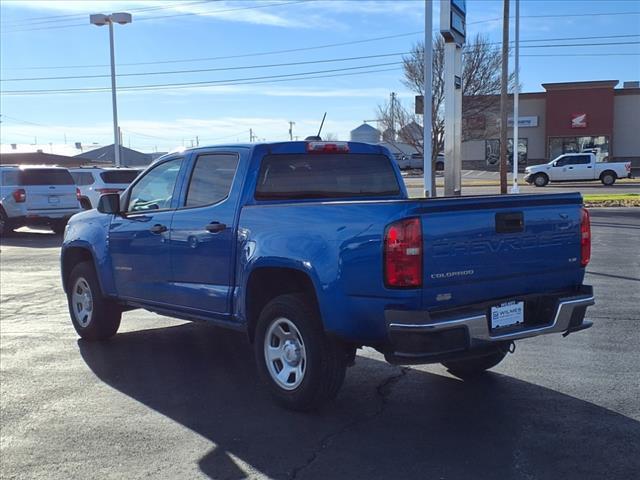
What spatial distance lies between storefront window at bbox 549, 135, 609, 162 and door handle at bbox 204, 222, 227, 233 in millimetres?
51790

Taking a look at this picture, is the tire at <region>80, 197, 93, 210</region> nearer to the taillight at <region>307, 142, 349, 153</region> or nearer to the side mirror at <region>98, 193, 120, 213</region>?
the side mirror at <region>98, 193, 120, 213</region>

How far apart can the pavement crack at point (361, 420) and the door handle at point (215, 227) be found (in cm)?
182

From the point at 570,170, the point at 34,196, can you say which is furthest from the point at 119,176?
the point at 570,170

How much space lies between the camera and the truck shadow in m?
4.11

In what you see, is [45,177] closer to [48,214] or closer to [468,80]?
[48,214]

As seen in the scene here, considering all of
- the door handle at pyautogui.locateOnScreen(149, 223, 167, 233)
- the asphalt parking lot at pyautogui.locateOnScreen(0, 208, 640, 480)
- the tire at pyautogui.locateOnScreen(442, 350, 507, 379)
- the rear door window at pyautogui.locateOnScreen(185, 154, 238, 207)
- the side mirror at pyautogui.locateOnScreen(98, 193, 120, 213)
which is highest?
the rear door window at pyautogui.locateOnScreen(185, 154, 238, 207)

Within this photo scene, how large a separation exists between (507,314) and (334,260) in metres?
1.25

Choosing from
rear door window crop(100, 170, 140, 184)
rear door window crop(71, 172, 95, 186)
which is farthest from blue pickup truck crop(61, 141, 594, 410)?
rear door window crop(71, 172, 95, 186)

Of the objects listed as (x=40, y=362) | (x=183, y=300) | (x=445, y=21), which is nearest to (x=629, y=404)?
(x=183, y=300)

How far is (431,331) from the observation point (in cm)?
422

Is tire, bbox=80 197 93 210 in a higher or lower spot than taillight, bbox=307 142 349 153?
lower

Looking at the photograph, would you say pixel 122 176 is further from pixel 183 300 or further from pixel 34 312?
pixel 183 300

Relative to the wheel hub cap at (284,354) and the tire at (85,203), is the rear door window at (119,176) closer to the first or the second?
the tire at (85,203)

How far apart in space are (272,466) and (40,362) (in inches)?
136
